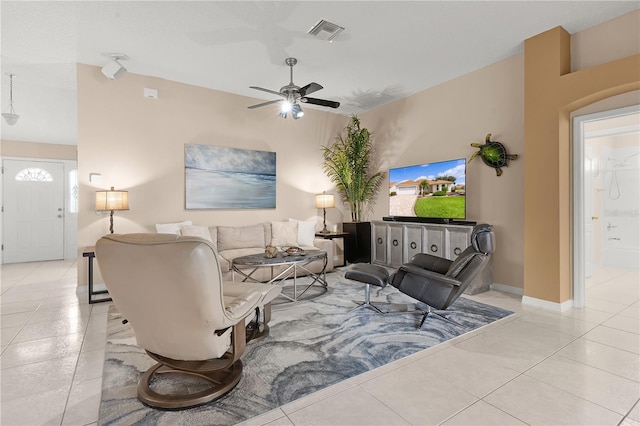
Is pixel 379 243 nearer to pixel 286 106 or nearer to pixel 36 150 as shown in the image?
pixel 286 106

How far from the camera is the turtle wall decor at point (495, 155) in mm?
4269

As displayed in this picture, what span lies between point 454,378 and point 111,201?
14.1ft

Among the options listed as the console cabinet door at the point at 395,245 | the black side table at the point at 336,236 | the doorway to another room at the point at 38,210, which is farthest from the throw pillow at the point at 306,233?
the doorway to another room at the point at 38,210

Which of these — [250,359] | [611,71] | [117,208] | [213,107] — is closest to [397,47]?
[611,71]

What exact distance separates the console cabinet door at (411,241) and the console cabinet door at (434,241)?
0.38 ft

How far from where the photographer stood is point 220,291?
176cm

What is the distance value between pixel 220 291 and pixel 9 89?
230 inches

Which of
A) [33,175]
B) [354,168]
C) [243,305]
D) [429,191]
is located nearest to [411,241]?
[429,191]

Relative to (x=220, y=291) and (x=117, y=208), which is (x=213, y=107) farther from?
(x=220, y=291)

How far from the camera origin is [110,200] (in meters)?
4.13

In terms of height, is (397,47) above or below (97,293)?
above

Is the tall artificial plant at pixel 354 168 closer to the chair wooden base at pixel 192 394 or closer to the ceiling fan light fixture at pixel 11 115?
the chair wooden base at pixel 192 394

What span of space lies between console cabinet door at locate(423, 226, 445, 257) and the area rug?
0.89m

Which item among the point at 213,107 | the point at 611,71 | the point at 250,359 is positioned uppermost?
Answer: the point at 213,107
